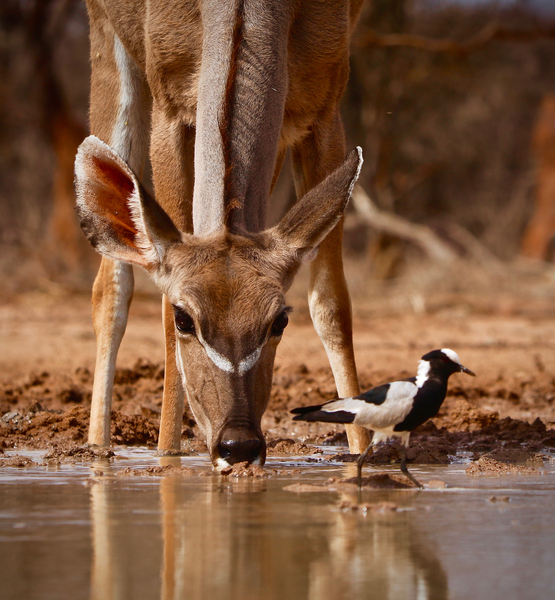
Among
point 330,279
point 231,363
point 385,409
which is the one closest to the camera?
point 385,409

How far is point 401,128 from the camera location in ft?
67.2

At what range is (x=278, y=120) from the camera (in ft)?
17.7

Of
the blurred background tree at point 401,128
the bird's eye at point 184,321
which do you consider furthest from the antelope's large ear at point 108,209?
the blurred background tree at point 401,128

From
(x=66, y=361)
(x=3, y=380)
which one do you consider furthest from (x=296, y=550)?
(x=66, y=361)

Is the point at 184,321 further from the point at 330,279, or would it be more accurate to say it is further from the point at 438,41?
the point at 438,41

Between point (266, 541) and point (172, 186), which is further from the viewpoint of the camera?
point (172, 186)

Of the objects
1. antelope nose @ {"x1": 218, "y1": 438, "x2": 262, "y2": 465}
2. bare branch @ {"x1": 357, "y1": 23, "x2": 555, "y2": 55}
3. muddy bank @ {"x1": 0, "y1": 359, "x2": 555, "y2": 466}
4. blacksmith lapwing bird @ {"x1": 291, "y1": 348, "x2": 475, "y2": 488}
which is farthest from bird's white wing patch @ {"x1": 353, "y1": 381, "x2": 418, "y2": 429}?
bare branch @ {"x1": 357, "y1": 23, "x2": 555, "y2": 55}

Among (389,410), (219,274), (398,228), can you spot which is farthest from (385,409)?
(398,228)

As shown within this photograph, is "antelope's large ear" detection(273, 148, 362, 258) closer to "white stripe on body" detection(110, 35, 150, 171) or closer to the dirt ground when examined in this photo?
the dirt ground

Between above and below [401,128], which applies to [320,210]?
below

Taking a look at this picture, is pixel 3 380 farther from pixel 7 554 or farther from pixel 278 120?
pixel 7 554

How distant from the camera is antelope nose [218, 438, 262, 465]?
13.7 ft

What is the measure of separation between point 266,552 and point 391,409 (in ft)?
4.51

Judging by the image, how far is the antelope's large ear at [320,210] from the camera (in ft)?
15.4
